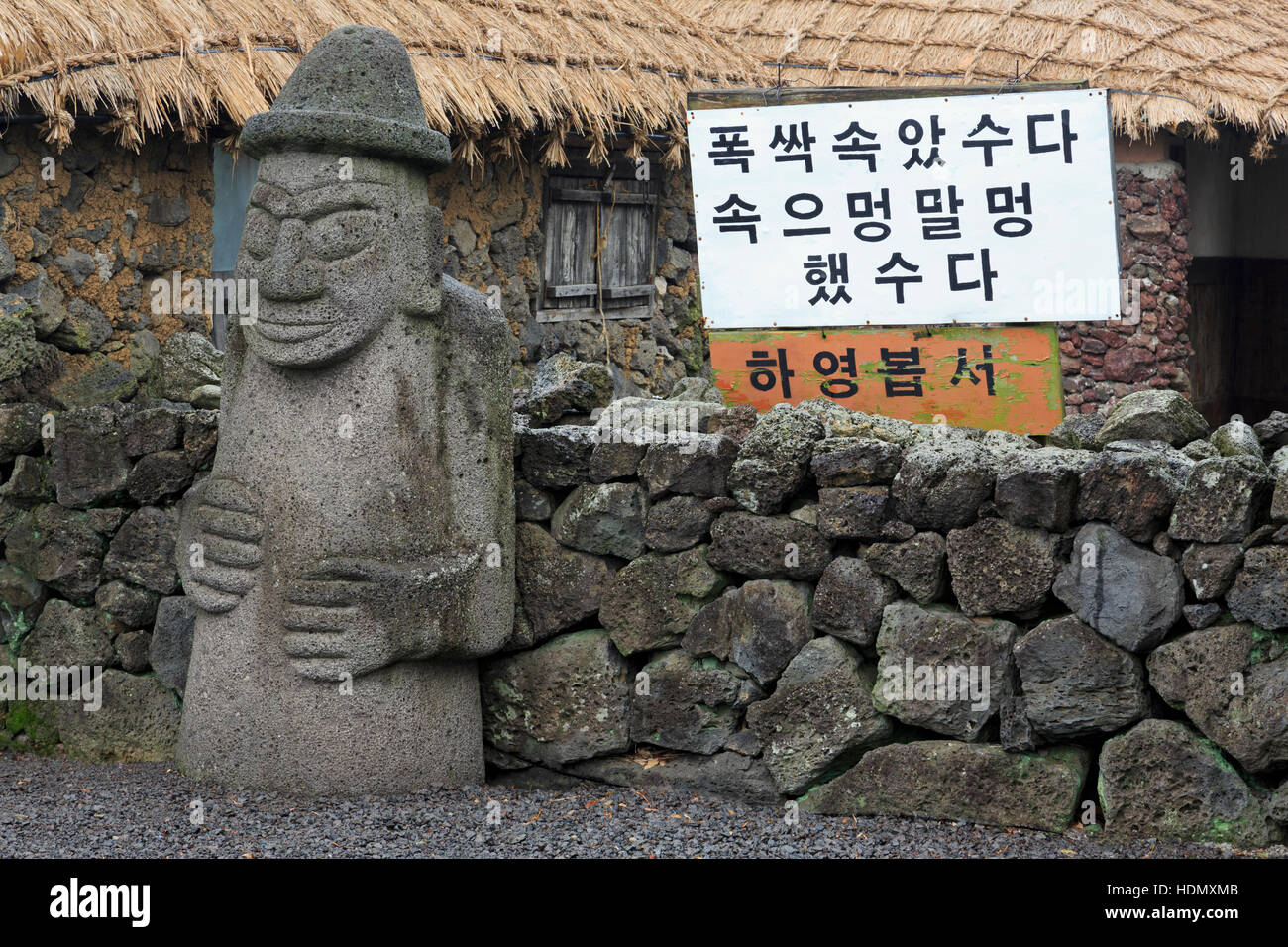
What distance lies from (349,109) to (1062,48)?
256 inches

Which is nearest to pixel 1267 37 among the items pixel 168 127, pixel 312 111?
pixel 168 127

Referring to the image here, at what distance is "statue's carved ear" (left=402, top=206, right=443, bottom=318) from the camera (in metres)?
4.37

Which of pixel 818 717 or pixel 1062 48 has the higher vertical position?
pixel 1062 48

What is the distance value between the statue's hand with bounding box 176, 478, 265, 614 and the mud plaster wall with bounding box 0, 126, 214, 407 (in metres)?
1.37

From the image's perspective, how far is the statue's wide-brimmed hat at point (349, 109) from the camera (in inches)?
168

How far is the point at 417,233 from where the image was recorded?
439cm

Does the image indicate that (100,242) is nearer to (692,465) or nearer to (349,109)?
(349,109)

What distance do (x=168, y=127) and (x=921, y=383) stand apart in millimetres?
3699

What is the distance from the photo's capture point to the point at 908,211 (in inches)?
188

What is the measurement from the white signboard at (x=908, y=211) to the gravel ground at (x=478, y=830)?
5.20ft

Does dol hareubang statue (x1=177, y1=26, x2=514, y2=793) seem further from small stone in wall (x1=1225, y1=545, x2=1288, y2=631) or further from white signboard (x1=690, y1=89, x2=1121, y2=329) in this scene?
small stone in wall (x1=1225, y1=545, x2=1288, y2=631)
